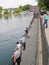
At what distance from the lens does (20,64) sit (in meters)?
12.7

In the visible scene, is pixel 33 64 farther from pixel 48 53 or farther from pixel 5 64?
A: pixel 5 64

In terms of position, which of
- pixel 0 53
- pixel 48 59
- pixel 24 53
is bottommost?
pixel 0 53

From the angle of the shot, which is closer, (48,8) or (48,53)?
(48,53)

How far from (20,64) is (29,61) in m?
0.48

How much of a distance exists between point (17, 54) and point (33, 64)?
116cm

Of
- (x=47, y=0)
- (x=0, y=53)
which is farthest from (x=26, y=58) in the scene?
(x=47, y=0)

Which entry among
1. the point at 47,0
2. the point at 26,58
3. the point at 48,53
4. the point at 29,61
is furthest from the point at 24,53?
the point at 47,0

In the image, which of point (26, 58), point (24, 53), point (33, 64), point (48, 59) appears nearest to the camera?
point (48, 59)

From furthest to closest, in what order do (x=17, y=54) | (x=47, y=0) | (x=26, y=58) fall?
(x=47, y=0) < (x=26, y=58) < (x=17, y=54)

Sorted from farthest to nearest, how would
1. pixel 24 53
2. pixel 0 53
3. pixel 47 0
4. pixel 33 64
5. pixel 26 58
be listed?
pixel 47 0 < pixel 0 53 < pixel 24 53 < pixel 26 58 < pixel 33 64

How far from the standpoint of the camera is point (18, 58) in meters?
12.6

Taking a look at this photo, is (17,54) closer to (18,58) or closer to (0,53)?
(18,58)

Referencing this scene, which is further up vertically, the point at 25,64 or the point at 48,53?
the point at 48,53

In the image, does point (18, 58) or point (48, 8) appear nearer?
point (18, 58)
